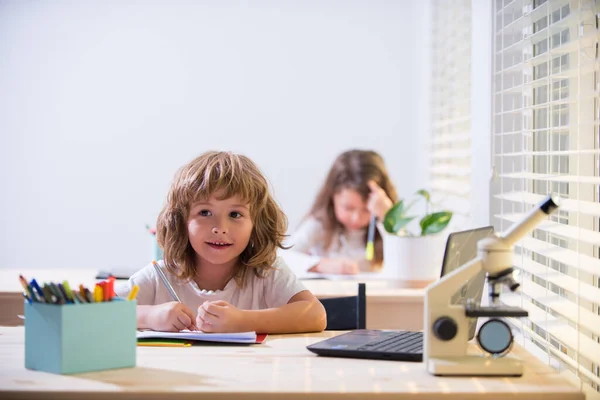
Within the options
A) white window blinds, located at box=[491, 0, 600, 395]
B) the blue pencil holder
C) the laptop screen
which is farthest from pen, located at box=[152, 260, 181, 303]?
white window blinds, located at box=[491, 0, 600, 395]

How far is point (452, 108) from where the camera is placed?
3.22m

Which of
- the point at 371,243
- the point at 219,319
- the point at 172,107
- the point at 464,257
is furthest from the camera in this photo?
the point at 172,107

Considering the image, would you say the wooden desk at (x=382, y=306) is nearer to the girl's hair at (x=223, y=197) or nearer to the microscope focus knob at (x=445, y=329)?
the girl's hair at (x=223, y=197)

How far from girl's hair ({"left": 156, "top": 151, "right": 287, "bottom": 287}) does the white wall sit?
2.39m

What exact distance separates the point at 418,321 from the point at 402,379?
1.19 metres

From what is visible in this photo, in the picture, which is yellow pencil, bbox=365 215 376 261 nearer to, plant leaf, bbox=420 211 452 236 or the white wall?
plant leaf, bbox=420 211 452 236

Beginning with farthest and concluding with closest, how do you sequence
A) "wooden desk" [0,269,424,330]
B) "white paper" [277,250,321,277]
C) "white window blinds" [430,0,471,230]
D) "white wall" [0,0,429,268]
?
"white wall" [0,0,429,268], "white window blinds" [430,0,471,230], "white paper" [277,250,321,277], "wooden desk" [0,269,424,330]

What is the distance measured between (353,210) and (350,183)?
120 millimetres

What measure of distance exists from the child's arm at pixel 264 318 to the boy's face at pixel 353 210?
164cm

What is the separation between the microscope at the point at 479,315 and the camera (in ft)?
3.94

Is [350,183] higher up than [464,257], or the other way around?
[350,183]

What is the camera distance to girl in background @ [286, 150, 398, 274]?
3.29 m

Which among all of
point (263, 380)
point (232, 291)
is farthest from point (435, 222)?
point (263, 380)

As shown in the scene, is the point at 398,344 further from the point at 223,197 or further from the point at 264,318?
the point at 223,197
